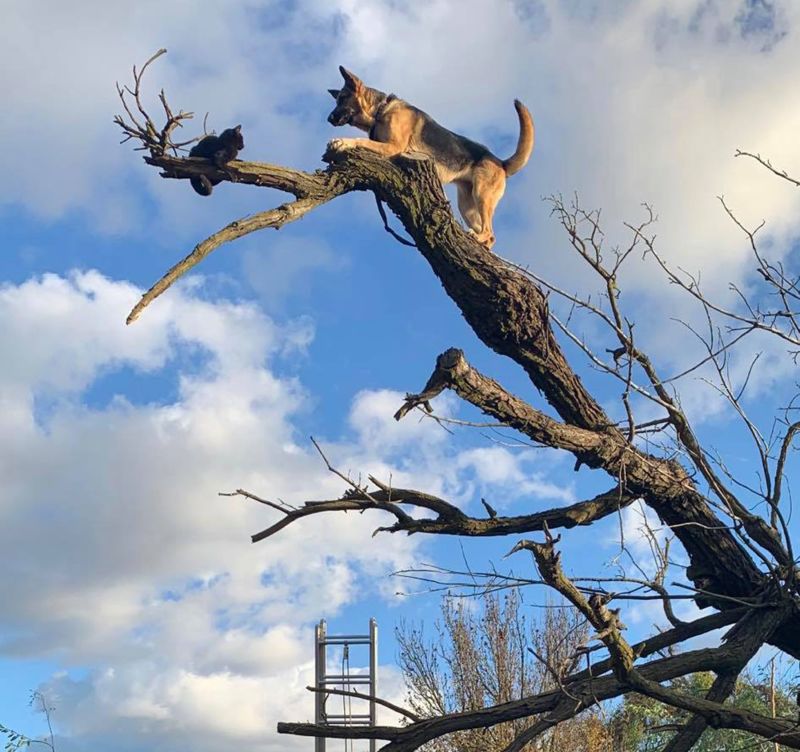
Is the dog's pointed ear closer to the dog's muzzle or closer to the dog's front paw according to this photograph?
the dog's muzzle

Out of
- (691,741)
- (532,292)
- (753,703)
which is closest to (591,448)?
(532,292)

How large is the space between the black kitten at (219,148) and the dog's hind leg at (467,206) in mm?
2113

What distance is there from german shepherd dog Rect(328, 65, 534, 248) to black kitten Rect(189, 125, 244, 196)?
1.61m

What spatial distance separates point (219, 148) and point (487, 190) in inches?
89.7

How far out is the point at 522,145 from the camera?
630cm

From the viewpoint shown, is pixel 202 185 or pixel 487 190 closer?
pixel 202 185

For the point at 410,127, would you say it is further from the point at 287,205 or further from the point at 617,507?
the point at 617,507

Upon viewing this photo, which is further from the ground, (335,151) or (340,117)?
(340,117)

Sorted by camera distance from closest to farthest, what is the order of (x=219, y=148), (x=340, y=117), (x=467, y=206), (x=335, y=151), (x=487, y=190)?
(x=219, y=148), (x=335, y=151), (x=487, y=190), (x=467, y=206), (x=340, y=117)

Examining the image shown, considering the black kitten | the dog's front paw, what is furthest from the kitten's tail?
the dog's front paw

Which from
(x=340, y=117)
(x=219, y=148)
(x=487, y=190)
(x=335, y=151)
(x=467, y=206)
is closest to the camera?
(x=219, y=148)

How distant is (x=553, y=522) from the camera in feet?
15.7

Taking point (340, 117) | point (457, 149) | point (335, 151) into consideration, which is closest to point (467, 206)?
point (457, 149)

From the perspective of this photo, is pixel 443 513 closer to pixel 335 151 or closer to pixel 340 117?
pixel 335 151
